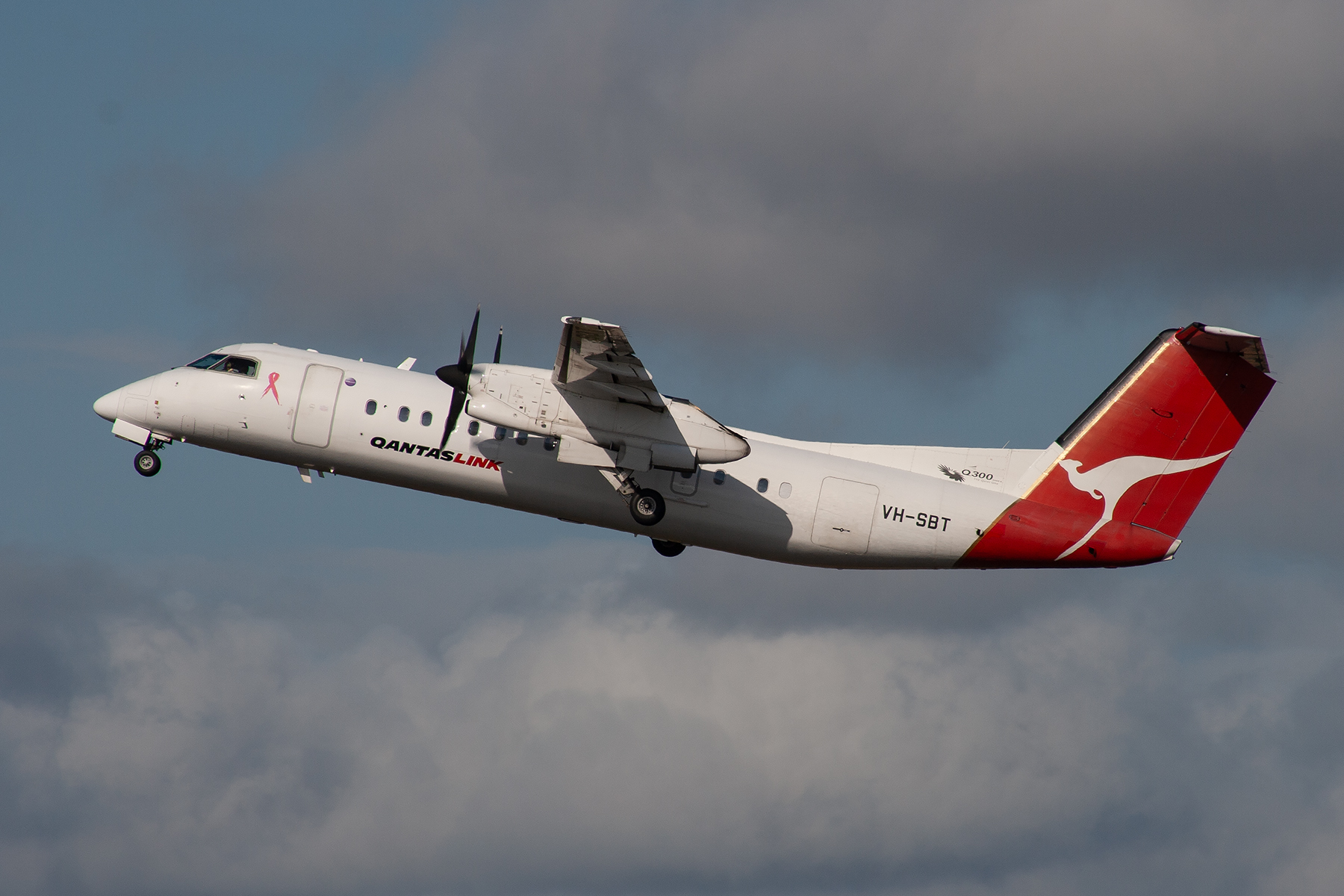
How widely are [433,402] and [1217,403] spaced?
1411 centimetres

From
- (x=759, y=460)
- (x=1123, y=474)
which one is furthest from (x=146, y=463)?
(x=1123, y=474)

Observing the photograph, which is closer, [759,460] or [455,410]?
[455,410]

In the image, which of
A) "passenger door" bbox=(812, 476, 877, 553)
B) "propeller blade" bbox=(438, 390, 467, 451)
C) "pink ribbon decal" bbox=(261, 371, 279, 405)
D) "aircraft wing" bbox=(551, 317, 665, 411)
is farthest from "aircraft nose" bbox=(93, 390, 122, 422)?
"passenger door" bbox=(812, 476, 877, 553)

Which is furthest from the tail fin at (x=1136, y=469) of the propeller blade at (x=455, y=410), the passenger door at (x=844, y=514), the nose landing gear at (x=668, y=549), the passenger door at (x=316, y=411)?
the passenger door at (x=316, y=411)

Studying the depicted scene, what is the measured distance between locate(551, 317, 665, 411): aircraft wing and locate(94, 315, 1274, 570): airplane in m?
0.27

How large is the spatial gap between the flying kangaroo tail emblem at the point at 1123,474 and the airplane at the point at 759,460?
0.10 feet

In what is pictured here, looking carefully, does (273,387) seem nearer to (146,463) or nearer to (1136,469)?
(146,463)

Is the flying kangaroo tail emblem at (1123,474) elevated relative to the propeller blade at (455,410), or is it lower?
elevated

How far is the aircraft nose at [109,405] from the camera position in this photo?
27984 mm

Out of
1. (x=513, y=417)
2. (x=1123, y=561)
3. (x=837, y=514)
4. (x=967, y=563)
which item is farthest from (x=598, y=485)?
(x=1123, y=561)

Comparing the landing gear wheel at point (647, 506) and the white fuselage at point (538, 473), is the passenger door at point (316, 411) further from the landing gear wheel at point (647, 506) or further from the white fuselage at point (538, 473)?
the landing gear wheel at point (647, 506)

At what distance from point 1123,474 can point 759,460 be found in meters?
6.71

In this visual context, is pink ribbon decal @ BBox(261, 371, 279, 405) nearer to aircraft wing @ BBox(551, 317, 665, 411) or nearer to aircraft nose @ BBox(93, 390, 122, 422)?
aircraft nose @ BBox(93, 390, 122, 422)

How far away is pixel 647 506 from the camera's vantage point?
87.3ft
